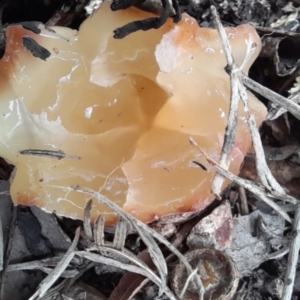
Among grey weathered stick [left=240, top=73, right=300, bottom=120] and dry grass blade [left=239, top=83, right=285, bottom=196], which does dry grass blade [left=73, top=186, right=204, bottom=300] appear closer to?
dry grass blade [left=239, top=83, right=285, bottom=196]

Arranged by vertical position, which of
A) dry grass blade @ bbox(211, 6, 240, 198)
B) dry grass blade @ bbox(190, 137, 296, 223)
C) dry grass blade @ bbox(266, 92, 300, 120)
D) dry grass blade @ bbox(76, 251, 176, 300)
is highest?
dry grass blade @ bbox(211, 6, 240, 198)

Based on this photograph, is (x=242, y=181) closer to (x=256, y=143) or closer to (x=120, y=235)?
(x=256, y=143)

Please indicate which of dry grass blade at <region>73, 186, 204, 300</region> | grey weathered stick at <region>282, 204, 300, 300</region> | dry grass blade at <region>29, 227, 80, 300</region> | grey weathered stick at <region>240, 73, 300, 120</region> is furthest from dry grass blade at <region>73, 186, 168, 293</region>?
grey weathered stick at <region>240, 73, 300, 120</region>

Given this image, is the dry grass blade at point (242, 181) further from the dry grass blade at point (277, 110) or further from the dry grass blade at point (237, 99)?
the dry grass blade at point (277, 110)

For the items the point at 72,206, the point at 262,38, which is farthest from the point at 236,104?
the point at 72,206

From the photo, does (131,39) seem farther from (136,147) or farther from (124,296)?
(124,296)
